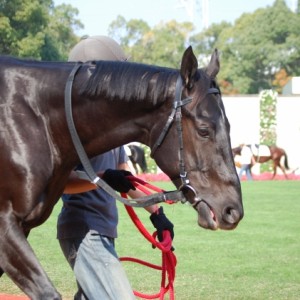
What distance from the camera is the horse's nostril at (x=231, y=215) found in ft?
10.2

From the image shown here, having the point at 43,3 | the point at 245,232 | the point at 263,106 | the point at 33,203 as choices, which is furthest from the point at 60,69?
the point at 43,3

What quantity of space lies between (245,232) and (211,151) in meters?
8.42

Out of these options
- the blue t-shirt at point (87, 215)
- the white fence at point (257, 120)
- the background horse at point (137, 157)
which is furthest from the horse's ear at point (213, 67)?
the white fence at point (257, 120)

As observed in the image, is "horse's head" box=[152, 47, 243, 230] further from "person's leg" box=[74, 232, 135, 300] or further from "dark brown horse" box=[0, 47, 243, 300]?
"person's leg" box=[74, 232, 135, 300]

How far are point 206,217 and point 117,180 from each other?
2.61ft

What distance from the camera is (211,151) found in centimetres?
319

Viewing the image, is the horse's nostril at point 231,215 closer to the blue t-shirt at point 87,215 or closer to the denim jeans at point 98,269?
the denim jeans at point 98,269

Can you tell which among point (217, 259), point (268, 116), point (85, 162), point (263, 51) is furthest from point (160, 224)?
point (263, 51)

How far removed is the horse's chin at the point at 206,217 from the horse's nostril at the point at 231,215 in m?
0.06

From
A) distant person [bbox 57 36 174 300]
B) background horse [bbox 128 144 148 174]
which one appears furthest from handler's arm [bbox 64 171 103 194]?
background horse [bbox 128 144 148 174]

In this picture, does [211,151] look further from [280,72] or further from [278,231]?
[280,72]

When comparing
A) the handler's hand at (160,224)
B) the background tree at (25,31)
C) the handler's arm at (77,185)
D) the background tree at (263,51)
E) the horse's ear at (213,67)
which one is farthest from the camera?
the background tree at (263,51)

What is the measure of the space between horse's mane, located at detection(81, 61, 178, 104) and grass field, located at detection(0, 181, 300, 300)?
11.0ft

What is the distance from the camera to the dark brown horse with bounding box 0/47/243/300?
317 cm
